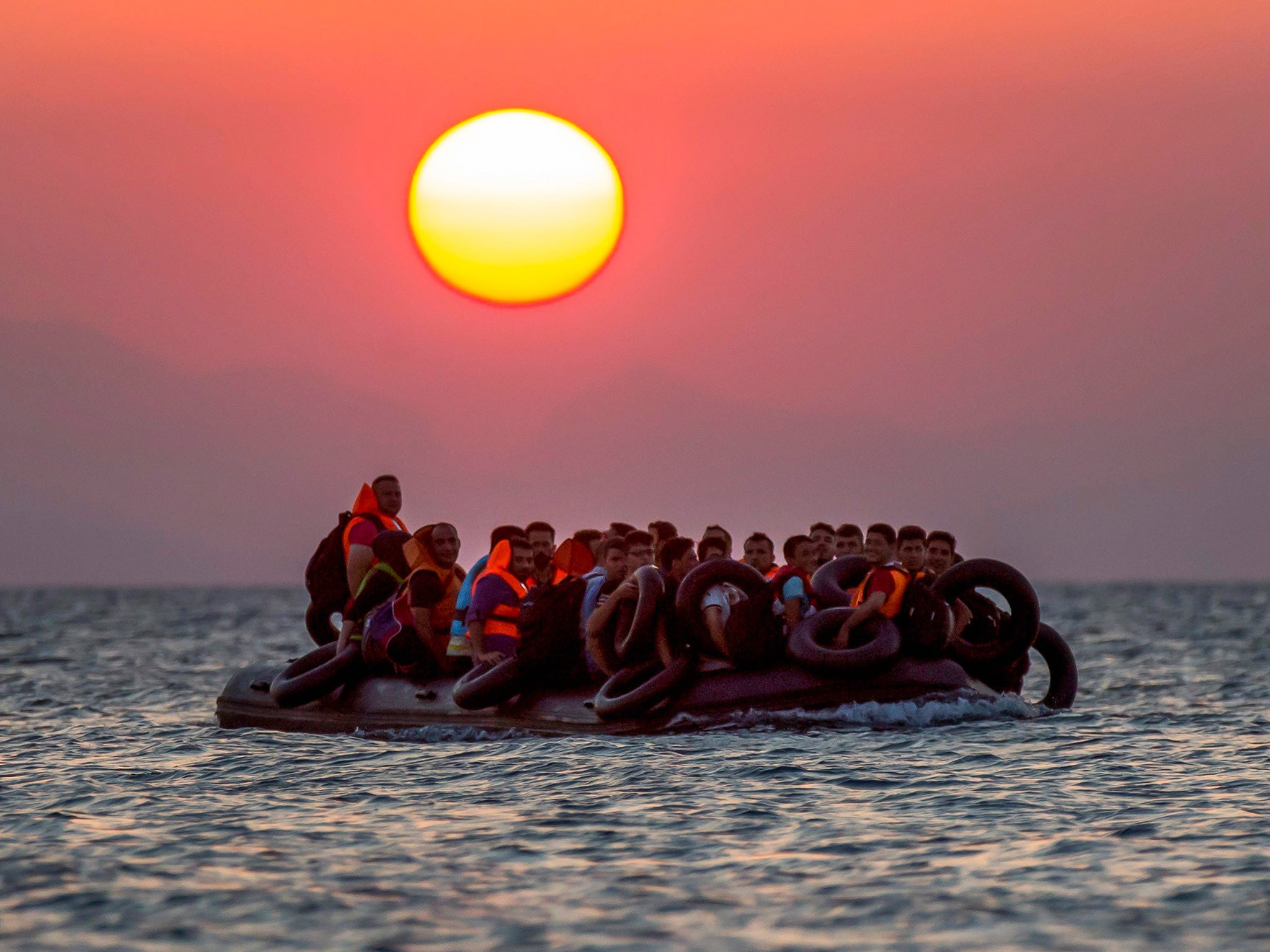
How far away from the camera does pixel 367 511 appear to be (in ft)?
56.0

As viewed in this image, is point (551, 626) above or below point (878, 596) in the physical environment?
below

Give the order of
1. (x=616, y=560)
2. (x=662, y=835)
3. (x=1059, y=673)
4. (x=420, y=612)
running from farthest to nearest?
(x=1059, y=673) < (x=420, y=612) < (x=616, y=560) < (x=662, y=835)

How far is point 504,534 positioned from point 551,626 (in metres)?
1.10

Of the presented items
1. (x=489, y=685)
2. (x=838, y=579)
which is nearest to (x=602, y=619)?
(x=489, y=685)

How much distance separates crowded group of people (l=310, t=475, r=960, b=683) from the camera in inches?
587

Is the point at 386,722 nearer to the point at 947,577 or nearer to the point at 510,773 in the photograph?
the point at 510,773

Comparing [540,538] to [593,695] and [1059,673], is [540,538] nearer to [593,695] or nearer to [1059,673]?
[593,695]

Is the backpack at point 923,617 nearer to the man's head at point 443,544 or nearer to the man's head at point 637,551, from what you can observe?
the man's head at point 637,551

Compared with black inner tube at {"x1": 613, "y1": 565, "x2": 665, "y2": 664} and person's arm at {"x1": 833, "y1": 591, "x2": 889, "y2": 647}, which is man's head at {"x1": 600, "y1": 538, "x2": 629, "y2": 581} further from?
person's arm at {"x1": 833, "y1": 591, "x2": 889, "y2": 647}

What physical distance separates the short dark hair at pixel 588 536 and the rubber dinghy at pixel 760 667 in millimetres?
2107

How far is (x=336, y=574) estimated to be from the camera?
17.3m

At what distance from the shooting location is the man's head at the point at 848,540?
54.2 feet

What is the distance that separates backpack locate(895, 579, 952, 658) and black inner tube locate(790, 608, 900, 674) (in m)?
0.22

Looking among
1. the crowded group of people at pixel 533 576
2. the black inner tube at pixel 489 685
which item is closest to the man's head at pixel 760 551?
the crowded group of people at pixel 533 576
